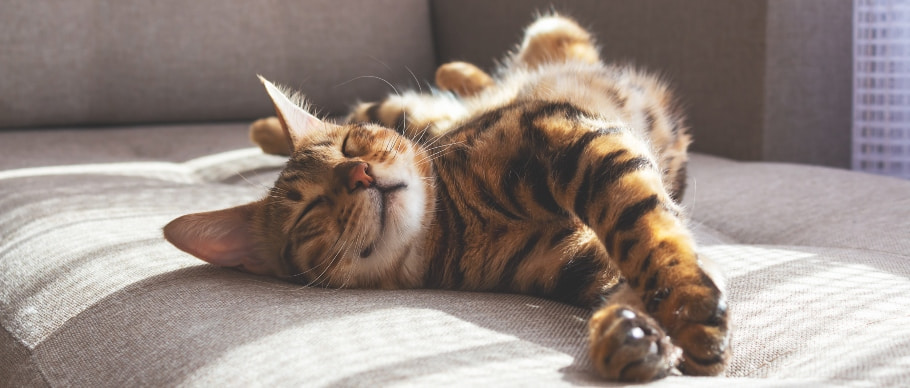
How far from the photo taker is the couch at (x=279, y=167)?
0.81m

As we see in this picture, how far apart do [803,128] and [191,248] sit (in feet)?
5.69

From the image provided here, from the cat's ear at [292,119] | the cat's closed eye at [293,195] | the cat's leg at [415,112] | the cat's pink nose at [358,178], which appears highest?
the cat's ear at [292,119]

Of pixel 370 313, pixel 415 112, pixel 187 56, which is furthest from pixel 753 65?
pixel 187 56

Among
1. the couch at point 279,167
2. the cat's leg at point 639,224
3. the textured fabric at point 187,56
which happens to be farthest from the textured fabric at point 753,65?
the cat's leg at point 639,224

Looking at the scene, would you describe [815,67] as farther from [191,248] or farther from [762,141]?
[191,248]

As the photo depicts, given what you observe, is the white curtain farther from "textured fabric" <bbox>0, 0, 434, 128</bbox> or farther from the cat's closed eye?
the cat's closed eye

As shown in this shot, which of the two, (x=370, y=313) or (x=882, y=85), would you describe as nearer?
(x=370, y=313)

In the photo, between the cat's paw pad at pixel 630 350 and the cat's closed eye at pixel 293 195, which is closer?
the cat's paw pad at pixel 630 350

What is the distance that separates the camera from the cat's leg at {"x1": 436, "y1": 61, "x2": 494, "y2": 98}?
2.06 metres

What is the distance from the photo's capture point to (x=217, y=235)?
1.15 m

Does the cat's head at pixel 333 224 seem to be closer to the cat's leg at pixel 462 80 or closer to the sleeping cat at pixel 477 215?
the sleeping cat at pixel 477 215

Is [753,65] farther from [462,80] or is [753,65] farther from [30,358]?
[30,358]

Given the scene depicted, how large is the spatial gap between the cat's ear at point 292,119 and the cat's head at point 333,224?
0.07 metres

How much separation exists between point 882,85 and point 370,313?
1.87 m
